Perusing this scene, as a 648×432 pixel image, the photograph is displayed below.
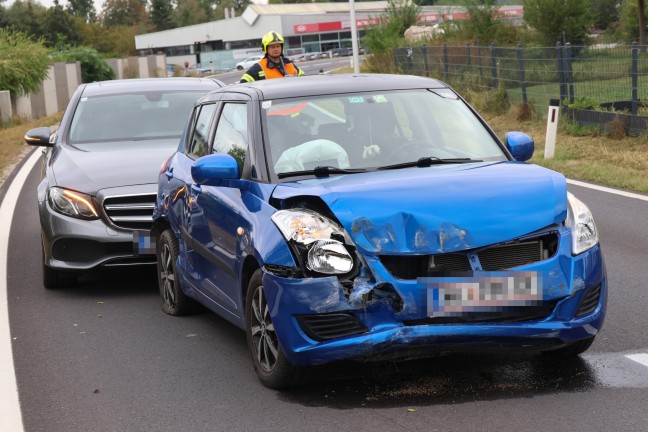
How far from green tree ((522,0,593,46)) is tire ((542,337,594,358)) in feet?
131

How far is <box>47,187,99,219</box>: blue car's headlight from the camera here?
8.83 meters

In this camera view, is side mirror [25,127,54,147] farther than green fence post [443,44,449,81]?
→ No

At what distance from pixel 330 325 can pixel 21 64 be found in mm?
35426

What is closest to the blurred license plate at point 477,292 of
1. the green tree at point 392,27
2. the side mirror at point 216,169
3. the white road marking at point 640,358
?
the white road marking at point 640,358

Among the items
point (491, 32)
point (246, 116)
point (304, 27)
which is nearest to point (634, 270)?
point (246, 116)

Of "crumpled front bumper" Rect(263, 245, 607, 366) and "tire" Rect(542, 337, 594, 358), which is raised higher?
"crumpled front bumper" Rect(263, 245, 607, 366)

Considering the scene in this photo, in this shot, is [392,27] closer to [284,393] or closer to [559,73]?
[559,73]

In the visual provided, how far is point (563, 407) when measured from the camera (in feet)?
17.2

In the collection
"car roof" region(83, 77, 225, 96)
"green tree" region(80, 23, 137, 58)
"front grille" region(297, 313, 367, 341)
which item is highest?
"green tree" region(80, 23, 137, 58)

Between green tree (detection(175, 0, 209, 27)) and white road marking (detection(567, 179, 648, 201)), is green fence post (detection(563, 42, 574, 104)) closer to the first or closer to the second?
white road marking (detection(567, 179, 648, 201))

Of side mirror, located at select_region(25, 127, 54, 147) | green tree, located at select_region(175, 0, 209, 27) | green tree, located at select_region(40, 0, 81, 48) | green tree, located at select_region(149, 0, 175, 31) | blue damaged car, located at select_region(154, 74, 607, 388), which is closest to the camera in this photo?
blue damaged car, located at select_region(154, 74, 607, 388)

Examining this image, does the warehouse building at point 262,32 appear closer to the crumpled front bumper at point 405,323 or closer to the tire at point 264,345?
the tire at point 264,345

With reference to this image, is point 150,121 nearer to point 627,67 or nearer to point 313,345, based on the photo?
point 313,345

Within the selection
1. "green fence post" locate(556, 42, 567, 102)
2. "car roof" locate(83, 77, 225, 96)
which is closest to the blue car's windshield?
"car roof" locate(83, 77, 225, 96)
